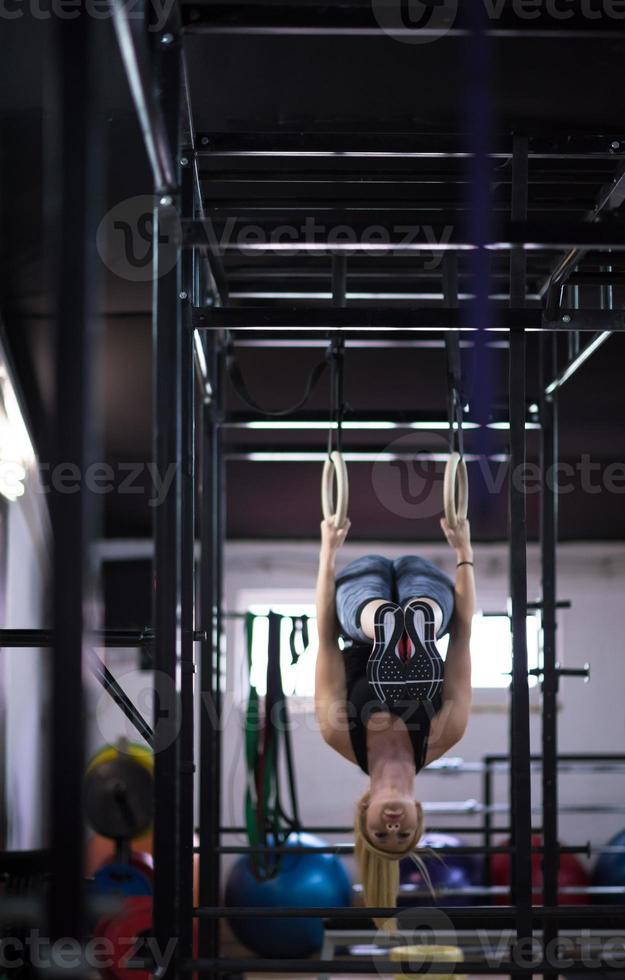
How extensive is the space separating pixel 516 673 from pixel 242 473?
3551 mm

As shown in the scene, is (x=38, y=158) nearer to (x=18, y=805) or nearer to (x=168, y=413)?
(x=168, y=413)

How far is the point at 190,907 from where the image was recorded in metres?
1.98

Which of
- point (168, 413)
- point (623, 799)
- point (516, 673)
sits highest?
point (168, 413)

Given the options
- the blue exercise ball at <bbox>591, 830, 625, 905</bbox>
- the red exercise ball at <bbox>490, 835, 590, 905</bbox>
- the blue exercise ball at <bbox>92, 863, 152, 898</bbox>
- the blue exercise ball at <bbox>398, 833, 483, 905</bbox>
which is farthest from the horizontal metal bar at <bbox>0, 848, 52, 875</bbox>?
the blue exercise ball at <bbox>591, 830, 625, 905</bbox>

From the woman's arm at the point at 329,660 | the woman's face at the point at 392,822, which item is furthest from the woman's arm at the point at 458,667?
the woman's arm at the point at 329,660

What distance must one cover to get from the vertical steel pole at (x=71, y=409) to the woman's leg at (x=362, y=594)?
66.1 inches

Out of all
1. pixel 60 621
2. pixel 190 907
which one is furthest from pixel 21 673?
pixel 60 621

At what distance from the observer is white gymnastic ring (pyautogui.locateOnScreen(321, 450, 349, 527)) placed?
2.77m

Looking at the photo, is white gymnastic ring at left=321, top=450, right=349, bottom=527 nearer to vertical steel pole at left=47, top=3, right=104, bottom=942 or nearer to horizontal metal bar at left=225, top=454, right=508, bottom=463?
horizontal metal bar at left=225, top=454, right=508, bottom=463

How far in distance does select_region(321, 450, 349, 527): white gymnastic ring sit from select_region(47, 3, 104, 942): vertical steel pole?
5.34ft

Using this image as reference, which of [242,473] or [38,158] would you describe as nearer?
[38,158]

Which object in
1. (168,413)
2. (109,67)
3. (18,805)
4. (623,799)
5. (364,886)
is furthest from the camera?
(623,799)

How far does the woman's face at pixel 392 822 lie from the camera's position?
271 cm

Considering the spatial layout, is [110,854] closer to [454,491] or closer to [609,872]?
[609,872]
